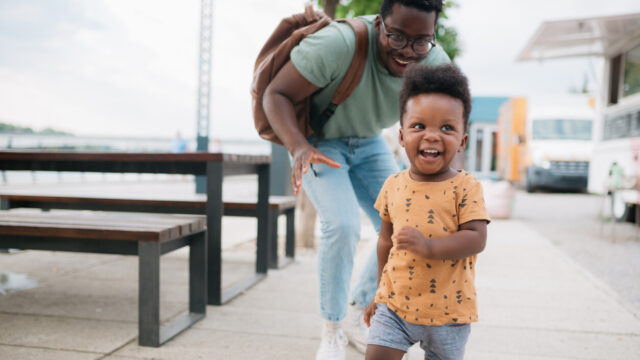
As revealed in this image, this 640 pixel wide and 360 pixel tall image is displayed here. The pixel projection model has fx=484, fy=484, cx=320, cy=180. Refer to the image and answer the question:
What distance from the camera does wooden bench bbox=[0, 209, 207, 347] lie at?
2.56 meters

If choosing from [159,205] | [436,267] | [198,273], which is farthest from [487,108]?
[436,267]

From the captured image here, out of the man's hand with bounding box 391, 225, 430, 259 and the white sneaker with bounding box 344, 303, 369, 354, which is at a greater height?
Answer: the man's hand with bounding box 391, 225, 430, 259

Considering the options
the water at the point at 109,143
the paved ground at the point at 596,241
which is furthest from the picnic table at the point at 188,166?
the water at the point at 109,143

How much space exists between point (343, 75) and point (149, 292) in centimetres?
152

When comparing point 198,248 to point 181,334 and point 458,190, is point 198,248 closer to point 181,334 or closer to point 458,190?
point 181,334

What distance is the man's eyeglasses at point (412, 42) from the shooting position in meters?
2.09

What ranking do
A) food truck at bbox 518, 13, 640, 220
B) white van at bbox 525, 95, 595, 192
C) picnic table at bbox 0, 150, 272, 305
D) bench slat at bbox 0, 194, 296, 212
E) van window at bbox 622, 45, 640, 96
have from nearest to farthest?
1. picnic table at bbox 0, 150, 272, 305
2. bench slat at bbox 0, 194, 296, 212
3. food truck at bbox 518, 13, 640, 220
4. van window at bbox 622, 45, 640, 96
5. white van at bbox 525, 95, 595, 192

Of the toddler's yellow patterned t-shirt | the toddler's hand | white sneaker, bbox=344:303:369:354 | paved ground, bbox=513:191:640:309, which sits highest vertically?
the toddler's yellow patterned t-shirt

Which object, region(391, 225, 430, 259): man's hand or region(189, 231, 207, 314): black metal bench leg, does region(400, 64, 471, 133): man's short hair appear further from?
region(189, 231, 207, 314): black metal bench leg

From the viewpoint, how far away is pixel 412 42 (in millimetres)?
2094

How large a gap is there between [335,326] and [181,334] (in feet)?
3.32

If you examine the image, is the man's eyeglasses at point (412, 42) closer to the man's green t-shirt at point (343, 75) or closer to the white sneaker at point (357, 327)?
the man's green t-shirt at point (343, 75)

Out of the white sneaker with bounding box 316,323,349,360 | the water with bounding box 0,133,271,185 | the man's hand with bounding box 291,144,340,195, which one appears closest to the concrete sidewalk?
the white sneaker with bounding box 316,323,349,360

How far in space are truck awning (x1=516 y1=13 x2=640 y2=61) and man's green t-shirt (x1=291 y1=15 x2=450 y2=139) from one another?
7.86 m
